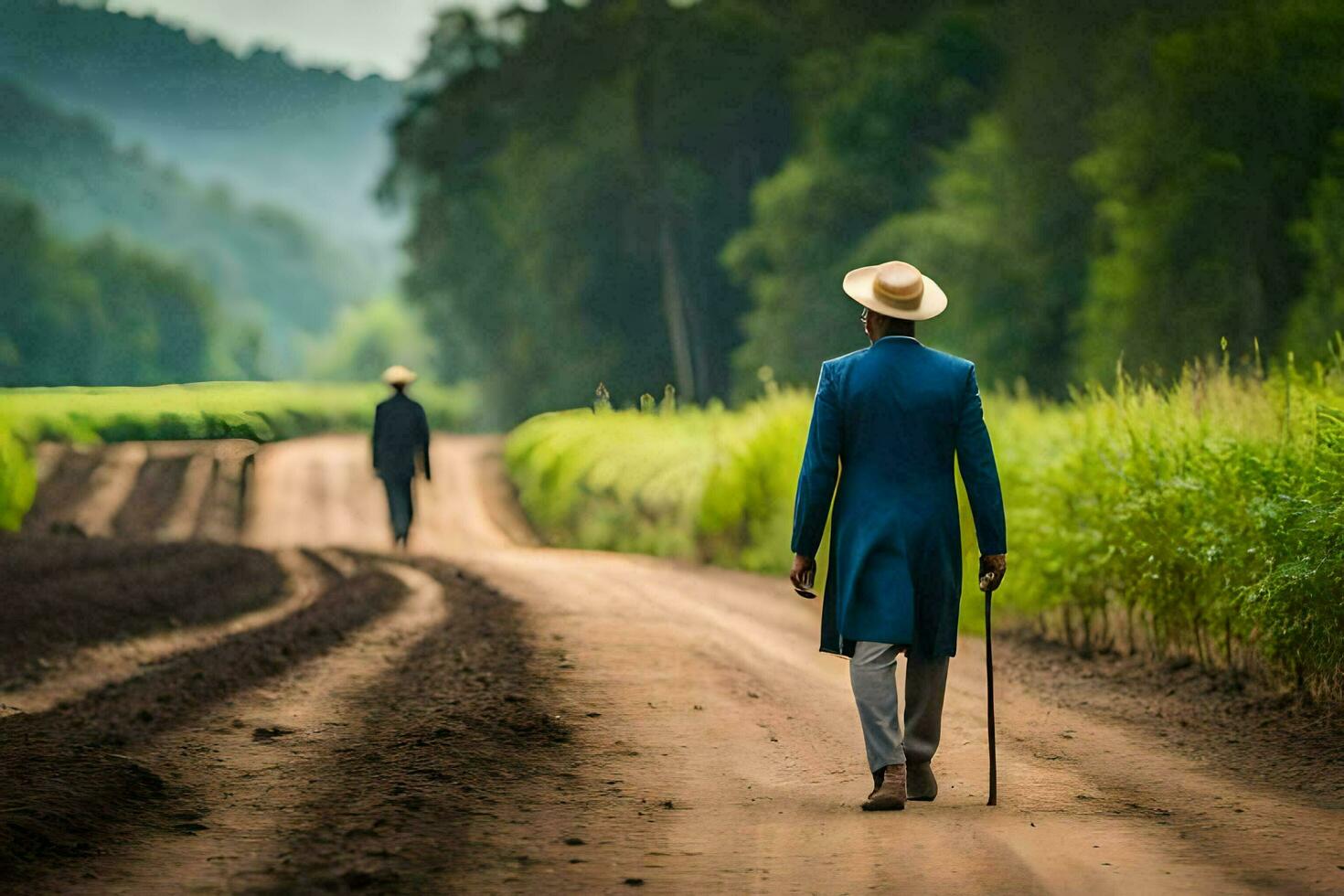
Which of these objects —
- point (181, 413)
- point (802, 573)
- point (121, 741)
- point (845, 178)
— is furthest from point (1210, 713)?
point (845, 178)

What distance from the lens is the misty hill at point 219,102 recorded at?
18375mm

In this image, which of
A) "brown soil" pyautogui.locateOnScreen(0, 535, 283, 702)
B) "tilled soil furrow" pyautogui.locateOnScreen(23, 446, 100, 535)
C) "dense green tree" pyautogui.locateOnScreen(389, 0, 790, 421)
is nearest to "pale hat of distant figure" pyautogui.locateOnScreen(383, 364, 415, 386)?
"brown soil" pyautogui.locateOnScreen(0, 535, 283, 702)

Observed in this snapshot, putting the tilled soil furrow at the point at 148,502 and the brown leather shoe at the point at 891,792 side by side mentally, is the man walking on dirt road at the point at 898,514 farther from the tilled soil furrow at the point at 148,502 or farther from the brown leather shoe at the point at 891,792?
the tilled soil furrow at the point at 148,502

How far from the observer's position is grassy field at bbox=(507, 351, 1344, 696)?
9.03m

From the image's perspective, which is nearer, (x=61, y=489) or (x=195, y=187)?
(x=61, y=489)

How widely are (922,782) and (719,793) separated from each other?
86 cm

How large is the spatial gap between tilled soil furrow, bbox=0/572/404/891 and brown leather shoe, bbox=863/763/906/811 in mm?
2675

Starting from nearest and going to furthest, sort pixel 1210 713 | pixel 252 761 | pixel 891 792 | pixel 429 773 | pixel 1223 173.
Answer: pixel 891 792
pixel 429 773
pixel 252 761
pixel 1210 713
pixel 1223 173

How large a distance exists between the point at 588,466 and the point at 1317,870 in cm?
1794

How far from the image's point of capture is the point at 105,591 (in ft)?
59.5

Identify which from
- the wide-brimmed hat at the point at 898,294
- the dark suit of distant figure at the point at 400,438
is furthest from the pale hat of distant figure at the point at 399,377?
the wide-brimmed hat at the point at 898,294

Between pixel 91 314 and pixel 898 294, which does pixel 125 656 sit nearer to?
pixel 91 314

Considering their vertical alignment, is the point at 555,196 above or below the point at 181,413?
above

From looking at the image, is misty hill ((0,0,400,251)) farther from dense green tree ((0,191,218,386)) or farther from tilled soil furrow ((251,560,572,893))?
tilled soil furrow ((251,560,572,893))
